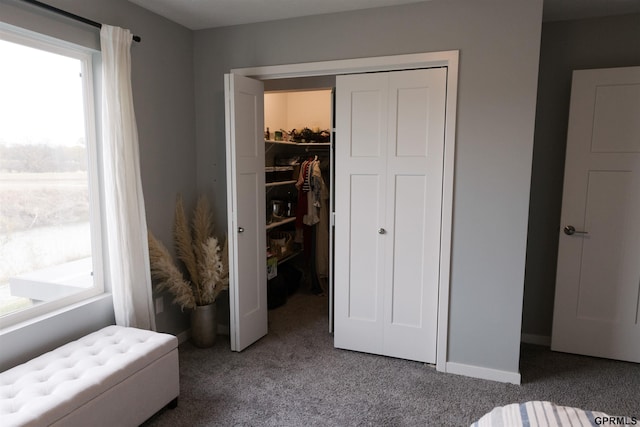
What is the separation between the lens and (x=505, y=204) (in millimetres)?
2582

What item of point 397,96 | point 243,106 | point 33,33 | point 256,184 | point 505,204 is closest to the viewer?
point 33,33

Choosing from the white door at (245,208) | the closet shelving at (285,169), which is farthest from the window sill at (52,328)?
the closet shelving at (285,169)

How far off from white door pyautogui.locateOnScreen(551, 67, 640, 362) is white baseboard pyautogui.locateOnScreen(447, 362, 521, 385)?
0.70m

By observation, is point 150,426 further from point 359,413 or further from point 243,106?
point 243,106

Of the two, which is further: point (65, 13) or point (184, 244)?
point (184, 244)

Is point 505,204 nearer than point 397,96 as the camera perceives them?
Yes

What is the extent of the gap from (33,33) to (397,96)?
2.10 meters

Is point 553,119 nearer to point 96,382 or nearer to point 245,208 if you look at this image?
point 245,208

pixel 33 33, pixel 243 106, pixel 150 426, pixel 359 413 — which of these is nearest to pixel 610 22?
pixel 243 106

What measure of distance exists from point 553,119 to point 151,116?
2917mm

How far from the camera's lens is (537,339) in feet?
10.7

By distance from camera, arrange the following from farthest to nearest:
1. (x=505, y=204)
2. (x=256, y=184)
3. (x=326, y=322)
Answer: (x=326, y=322) → (x=256, y=184) → (x=505, y=204)

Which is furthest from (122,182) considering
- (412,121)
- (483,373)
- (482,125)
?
(483,373)

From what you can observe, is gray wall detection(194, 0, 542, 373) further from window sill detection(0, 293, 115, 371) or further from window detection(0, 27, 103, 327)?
window sill detection(0, 293, 115, 371)
